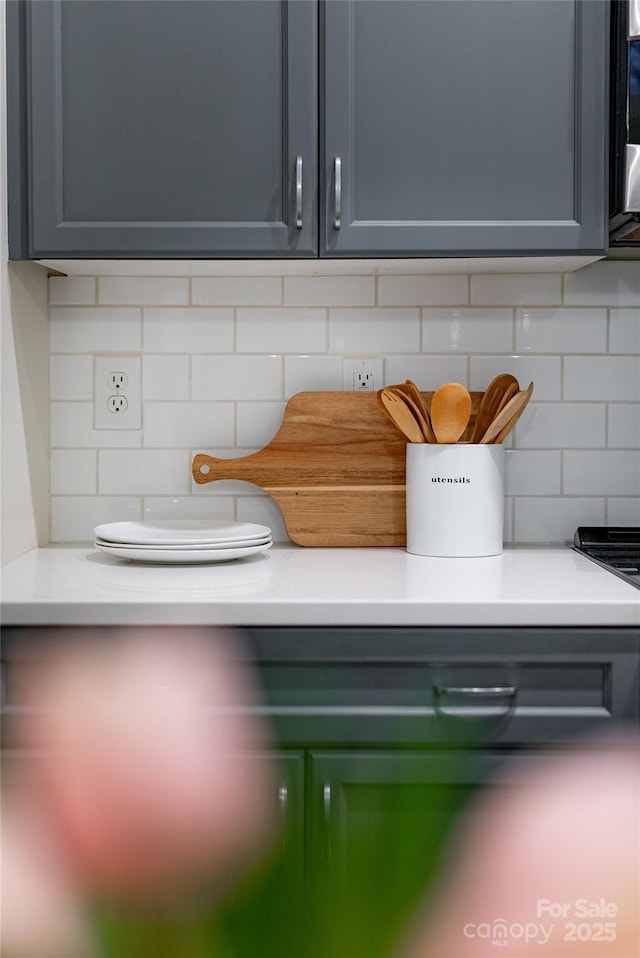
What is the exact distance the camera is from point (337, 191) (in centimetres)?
164

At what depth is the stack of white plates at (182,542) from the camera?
1659mm

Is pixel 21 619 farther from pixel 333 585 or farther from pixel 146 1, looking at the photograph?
pixel 146 1

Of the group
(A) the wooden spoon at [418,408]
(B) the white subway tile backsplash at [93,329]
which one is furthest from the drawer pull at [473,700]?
(B) the white subway tile backsplash at [93,329]

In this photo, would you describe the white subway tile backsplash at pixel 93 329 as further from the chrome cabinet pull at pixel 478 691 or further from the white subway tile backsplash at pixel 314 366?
the chrome cabinet pull at pixel 478 691

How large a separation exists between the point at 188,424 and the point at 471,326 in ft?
2.18

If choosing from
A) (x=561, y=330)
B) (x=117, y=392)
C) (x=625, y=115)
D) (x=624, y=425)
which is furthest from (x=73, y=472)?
(x=625, y=115)

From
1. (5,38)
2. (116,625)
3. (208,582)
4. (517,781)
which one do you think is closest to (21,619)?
(116,625)

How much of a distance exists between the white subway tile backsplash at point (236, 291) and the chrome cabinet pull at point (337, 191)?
340 millimetres

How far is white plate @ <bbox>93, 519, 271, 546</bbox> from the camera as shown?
1676 millimetres

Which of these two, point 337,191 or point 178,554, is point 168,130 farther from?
point 178,554

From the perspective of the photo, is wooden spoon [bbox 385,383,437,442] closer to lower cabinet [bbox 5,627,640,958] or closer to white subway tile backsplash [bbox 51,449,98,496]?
lower cabinet [bbox 5,627,640,958]

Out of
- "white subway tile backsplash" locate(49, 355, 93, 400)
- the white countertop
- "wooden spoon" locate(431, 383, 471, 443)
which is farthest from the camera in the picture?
"white subway tile backsplash" locate(49, 355, 93, 400)

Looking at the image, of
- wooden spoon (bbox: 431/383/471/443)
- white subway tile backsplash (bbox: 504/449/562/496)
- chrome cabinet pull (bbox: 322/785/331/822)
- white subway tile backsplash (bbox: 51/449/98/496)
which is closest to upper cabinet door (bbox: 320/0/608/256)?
wooden spoon (bbox: 431/383/471/443)

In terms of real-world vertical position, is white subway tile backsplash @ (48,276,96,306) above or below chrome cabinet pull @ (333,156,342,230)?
below
